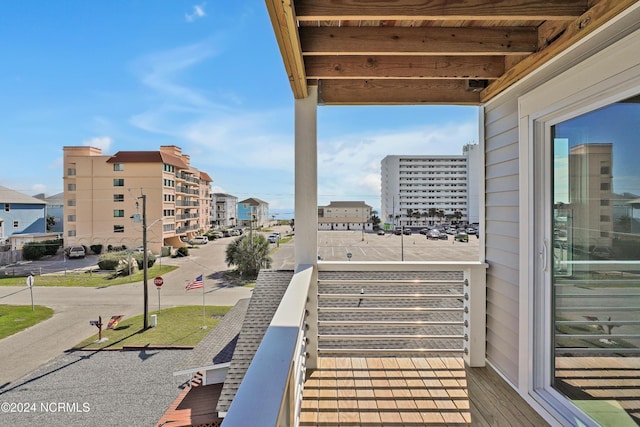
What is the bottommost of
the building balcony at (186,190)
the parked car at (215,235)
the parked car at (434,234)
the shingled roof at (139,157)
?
the parked car at (215,235)

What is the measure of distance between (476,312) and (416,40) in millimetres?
1688

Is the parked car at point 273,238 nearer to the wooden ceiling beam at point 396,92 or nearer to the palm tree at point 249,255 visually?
the palm tree at point 249,255

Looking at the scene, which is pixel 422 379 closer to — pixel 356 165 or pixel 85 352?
pixel 356 165

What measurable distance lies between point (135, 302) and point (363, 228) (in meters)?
9.27

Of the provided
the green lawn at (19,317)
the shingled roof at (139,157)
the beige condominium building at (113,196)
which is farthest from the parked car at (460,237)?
the shingled roof at (139,157)

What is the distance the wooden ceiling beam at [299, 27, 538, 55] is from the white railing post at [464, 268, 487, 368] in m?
1.30

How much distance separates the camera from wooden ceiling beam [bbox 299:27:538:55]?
4.59 ft

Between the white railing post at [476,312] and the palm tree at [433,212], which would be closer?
the white railing post at [476,312]

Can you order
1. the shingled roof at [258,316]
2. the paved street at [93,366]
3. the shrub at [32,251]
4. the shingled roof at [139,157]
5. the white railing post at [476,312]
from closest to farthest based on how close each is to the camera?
the white railing post at [476,312]
the shingled roof at [258,316]
the paved street at [93,366]
the shrub at [32,251]
the shingled roof at [139,157]

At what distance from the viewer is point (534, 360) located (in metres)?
1.51

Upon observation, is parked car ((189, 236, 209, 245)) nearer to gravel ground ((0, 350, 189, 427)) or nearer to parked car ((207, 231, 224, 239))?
parked car ((207, 231, 224, 239))

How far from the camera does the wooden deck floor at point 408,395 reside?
1398mm

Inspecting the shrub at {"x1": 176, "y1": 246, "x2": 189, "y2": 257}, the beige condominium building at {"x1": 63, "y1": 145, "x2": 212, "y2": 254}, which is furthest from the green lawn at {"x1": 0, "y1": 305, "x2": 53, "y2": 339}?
the beige condominium building at {"x1": 63, "y1": 145, "x2": 212, "y2": 254}

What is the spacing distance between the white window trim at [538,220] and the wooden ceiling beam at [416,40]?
0.28 metres
